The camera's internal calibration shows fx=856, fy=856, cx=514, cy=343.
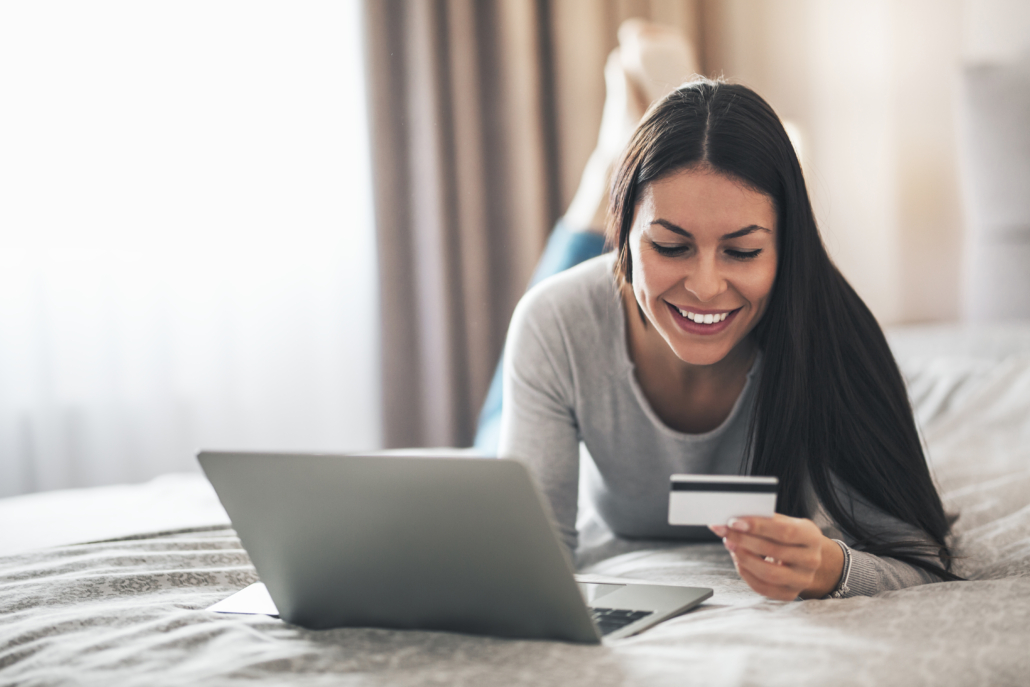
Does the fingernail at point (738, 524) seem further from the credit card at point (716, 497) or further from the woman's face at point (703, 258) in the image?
the woman's face at point (703, 258)

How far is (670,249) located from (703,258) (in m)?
0.05

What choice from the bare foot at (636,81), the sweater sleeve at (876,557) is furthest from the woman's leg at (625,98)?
the sweater sleeve at (876,557)

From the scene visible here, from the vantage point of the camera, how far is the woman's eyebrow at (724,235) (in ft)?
3.10

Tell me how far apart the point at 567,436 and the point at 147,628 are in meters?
0.60

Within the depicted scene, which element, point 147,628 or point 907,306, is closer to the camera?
point 147,628

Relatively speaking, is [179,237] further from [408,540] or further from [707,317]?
[408,540]

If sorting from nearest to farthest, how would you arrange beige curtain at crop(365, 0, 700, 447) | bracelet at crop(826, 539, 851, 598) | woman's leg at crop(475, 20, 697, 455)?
bracelet at crop(826, 539, 851, 598) < woman's leg at crop(475, 20, 697, 455) < beige curtain at crop(365, 0, 700, 447)

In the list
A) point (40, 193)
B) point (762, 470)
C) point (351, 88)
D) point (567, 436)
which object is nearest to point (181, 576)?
point (567, 436)

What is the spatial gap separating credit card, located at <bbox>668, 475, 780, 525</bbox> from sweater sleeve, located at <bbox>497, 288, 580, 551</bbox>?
45 centimetres

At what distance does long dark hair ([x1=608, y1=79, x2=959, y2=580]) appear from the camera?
0.97 meters

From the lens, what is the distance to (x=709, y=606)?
834 millimetres

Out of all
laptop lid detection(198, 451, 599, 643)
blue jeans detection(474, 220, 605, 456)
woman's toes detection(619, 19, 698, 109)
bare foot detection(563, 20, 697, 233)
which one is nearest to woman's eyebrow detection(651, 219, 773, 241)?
laptop lid detection(198, 451, 599, 643)

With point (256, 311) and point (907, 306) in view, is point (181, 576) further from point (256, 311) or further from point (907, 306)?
point (907, 306)

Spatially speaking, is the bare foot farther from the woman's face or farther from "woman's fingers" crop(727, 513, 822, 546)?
"woman's fingers" crop(727, 513, 822, 546)
